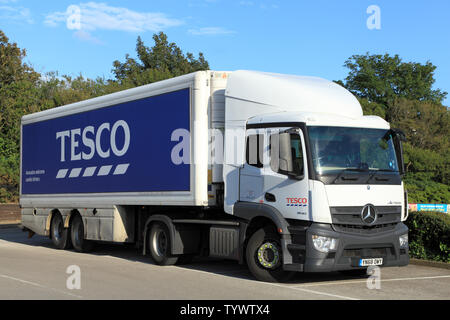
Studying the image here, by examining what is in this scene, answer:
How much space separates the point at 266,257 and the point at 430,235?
534 cm

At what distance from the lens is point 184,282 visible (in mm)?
10984

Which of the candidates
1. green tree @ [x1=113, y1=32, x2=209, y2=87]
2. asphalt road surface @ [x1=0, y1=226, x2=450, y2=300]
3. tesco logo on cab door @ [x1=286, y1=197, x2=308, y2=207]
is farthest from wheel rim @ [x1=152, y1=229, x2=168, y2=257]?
green tree @ [x1=113, y1=32, x2=209, y2=87]

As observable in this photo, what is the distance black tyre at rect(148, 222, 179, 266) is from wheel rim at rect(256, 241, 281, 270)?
105 inches

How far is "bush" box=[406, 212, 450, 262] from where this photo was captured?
1430 centimetres

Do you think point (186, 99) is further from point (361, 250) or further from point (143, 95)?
point (361, 250)

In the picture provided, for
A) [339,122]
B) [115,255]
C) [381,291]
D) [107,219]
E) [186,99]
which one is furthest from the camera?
[115,255]

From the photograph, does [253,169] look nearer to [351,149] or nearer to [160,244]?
[351,149]

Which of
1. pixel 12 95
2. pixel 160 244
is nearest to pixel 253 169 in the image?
pixel 160 244

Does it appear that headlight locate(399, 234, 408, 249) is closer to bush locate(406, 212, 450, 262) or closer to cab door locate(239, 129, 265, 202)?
cab door locate(239, 129, 265, 202)

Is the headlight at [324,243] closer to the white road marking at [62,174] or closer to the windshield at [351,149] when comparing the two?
the windshield at [351,149]

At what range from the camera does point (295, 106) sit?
37.2 ft

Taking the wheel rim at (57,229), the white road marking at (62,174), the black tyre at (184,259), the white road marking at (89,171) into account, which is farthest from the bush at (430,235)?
the wheel rim at (57,229)

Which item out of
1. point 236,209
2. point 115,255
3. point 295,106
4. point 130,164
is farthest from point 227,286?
point 115,255

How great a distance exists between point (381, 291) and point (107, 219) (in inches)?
285
